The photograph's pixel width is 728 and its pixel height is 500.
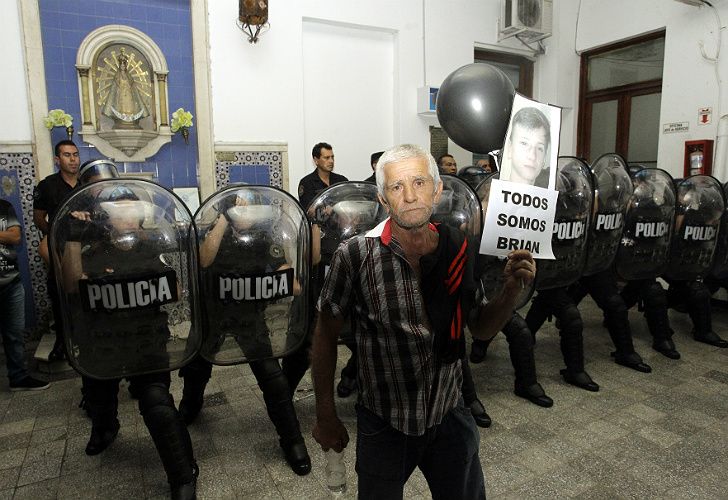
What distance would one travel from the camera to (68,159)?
3.40m

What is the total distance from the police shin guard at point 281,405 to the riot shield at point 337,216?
378 mm

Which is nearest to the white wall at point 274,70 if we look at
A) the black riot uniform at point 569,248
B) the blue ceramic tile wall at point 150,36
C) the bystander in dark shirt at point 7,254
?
the blue ceramic tile wall at point 150,36

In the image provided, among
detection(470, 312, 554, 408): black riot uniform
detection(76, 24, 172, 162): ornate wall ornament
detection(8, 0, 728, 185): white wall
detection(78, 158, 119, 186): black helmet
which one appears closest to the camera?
detection(470, 312, 554, 408): black riot uniform

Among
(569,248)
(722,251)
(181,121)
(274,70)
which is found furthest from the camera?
(274,70)

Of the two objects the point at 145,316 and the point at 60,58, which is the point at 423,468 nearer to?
the point at 145,316

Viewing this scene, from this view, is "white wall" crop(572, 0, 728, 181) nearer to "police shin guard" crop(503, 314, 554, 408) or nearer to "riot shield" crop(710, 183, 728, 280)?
"riot shield" crop(710, 183, 728, 280)

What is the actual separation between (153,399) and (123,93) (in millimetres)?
3359

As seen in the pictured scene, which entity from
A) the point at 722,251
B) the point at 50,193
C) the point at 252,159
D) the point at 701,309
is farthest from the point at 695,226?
the point at 50,193

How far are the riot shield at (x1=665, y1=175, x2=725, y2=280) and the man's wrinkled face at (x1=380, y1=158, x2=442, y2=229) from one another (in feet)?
9.78

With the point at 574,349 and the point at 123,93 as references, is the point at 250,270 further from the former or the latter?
the point at 123,93

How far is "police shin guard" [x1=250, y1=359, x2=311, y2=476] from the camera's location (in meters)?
2.25

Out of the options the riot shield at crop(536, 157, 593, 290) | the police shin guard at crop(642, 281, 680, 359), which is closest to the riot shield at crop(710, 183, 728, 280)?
the police shin guard at crop(642, 281, 680, 359)

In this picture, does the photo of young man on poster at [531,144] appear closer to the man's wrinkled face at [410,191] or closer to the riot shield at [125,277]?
the man's wrinkled face at [410,191]

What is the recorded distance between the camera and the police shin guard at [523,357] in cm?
288
